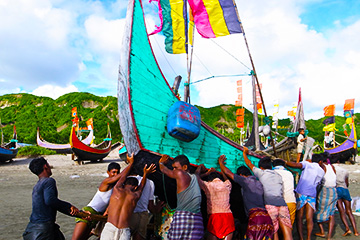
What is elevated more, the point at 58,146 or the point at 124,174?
the point at 124,174

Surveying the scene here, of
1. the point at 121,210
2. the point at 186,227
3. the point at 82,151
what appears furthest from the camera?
the point at 82,151

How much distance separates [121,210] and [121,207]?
0.04m

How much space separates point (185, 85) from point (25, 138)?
46.7 meters

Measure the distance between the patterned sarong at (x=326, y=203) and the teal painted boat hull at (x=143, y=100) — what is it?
2.71 meters

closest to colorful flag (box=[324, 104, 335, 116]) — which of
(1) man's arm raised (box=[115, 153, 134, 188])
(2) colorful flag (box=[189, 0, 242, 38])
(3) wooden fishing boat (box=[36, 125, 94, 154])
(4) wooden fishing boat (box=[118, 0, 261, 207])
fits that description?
(2) colorful flag (box=[189, 0, 242, 38])

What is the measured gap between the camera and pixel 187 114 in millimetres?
4449

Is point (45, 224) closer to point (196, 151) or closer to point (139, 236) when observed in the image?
point (139, 236)

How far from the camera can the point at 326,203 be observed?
5395 mm

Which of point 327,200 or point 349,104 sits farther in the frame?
point 349,104

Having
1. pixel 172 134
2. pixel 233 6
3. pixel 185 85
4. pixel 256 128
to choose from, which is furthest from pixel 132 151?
pixel 233 6

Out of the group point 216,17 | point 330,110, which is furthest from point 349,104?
point 216,17

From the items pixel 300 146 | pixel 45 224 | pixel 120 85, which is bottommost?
pixel 45 224

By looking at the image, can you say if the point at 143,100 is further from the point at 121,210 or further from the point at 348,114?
the point at 348,114

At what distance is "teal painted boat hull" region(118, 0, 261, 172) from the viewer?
4.18 metres
